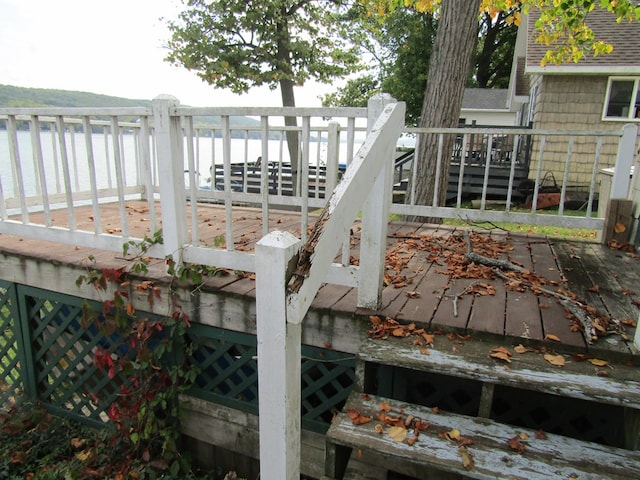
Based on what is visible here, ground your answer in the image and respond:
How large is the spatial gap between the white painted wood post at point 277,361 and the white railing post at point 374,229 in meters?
0.86

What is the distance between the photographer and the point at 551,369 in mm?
1796

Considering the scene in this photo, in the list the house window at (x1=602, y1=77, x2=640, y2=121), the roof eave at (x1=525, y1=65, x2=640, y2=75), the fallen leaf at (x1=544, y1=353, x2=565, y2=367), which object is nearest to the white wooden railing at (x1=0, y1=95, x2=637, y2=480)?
the fallen leaf at (x1=544, y1=353, x2=565, y2=367)

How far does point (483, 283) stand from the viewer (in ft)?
8.95

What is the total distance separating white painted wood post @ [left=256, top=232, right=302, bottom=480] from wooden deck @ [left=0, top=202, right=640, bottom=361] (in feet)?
2.89

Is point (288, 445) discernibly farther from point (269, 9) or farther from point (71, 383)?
point (269, 9)

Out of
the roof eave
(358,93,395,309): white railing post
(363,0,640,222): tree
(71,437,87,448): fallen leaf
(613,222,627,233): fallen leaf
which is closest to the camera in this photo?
(358,93,395,309): white railing post

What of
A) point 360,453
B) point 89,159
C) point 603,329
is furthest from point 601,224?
point 89,159

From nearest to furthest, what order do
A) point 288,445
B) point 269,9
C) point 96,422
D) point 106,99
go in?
point 288,445, point 96,422, point 269,9, point 106,99

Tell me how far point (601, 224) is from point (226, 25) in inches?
399

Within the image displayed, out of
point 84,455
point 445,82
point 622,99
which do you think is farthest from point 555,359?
point 622,99

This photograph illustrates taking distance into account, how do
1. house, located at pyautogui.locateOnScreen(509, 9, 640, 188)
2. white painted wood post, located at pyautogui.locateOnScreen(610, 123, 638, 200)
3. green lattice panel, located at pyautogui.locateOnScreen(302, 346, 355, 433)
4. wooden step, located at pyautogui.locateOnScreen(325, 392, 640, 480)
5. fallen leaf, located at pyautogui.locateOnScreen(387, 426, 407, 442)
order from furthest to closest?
1. house, located at pyautogui.locateOnScreen(509, 9, 640, 188)
2. white painted wood post, located at pyautogui.locateOnScreen(610, 123, 638, 200)
3. green lattice panel, located at pyautogui.locateOnScreen(302, 346, 355, 433)
4. fallen leaf, located at pyautogui.locateOnScreen(387, 426, 407, 442)
5. wooden step, located at pyautogui.locateOnScreen(325, 392, 640, 480)

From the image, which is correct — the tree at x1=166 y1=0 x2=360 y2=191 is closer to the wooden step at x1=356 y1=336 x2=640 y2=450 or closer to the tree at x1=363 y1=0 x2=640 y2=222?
the tree at x1=363 y1=0 x2=640 y2=222

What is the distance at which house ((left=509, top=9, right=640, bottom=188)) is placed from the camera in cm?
972

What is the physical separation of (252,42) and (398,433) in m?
11.5
